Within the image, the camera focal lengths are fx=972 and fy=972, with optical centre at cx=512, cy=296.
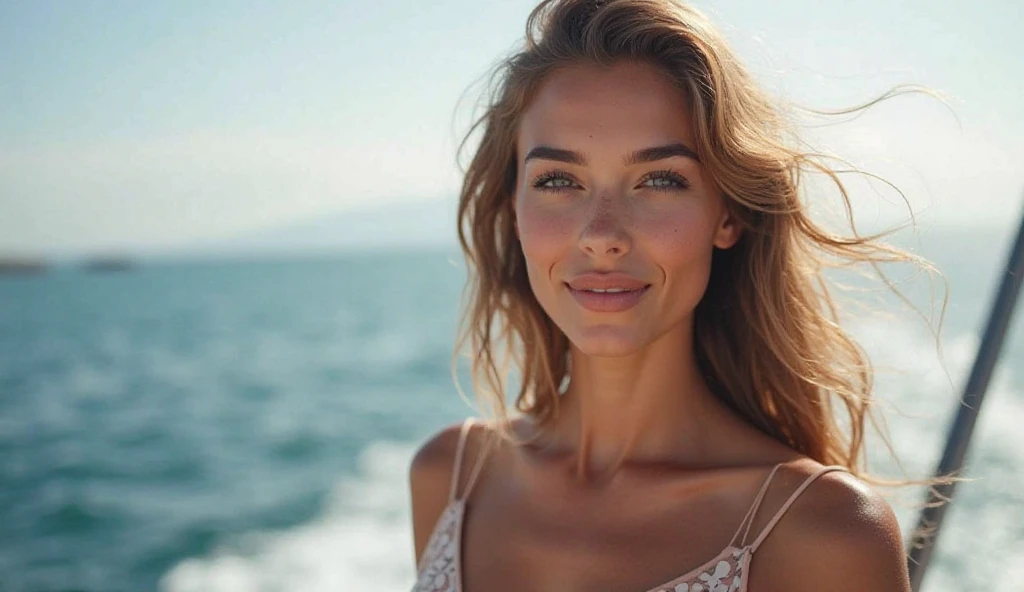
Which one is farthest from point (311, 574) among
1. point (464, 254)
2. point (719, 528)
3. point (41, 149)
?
point (41, 149)

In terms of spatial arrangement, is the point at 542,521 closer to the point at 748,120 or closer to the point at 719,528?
the point at 719,528

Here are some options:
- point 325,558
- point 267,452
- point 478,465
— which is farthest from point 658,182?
point 267,452

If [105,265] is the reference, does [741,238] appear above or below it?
above

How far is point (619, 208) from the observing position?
80.6 inches

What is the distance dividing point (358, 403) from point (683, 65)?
1638 cm

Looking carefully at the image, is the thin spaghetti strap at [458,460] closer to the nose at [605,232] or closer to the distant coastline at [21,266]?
the nose at [605,232]

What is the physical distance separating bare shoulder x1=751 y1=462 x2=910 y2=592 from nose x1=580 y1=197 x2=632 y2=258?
24.0 inches

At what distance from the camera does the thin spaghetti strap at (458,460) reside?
2561 millimetres

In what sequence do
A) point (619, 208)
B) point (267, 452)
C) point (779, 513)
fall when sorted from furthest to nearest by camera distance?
point (267, 452), point (619, 208), point (779, 513)

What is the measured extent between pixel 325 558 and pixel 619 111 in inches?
311

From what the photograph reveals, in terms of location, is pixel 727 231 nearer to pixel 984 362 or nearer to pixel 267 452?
pixel 984 362

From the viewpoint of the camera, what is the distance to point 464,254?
107 inches

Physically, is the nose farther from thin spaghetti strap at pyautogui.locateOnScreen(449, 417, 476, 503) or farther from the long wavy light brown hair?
thin spaghetti strap at pyautogui.locateOnScreen(449, 417, 476, 503)

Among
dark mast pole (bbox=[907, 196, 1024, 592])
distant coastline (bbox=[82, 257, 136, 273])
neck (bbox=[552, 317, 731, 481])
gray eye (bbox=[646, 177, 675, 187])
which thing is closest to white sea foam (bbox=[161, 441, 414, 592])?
neck (bbox=[552, 317, 731, 481])
